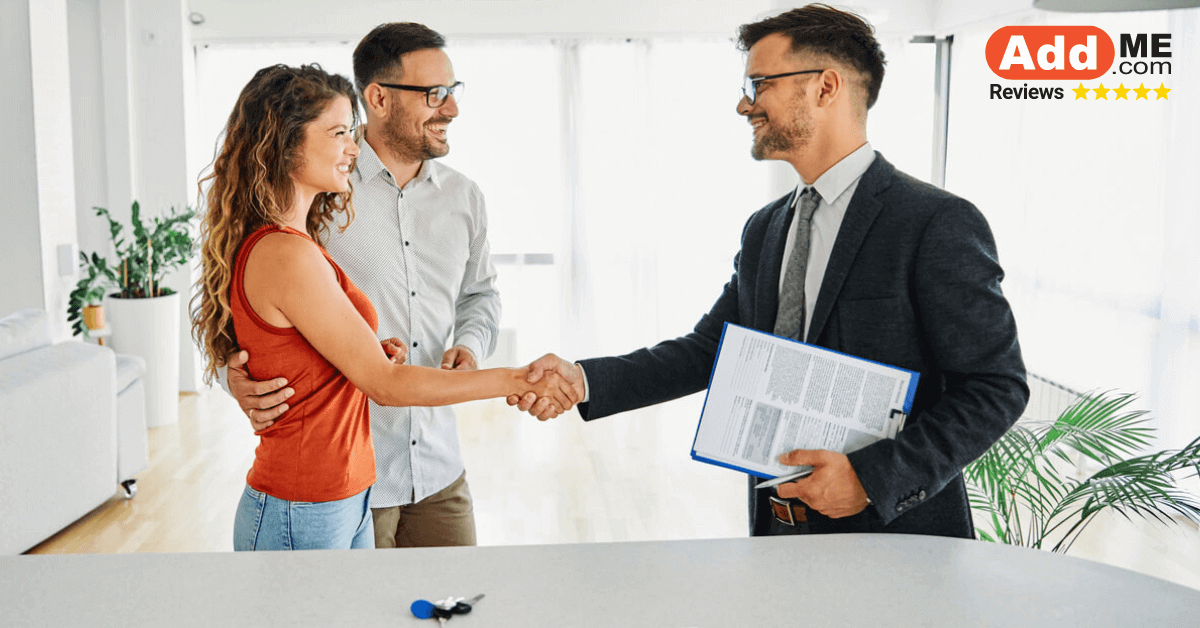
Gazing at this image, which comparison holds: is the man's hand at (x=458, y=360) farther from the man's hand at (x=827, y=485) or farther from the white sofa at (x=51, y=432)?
the white sofa at (x=51, y=432)

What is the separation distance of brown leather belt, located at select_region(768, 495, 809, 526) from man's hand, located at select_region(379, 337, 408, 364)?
824mm

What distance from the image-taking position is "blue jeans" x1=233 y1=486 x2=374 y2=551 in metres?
1.64

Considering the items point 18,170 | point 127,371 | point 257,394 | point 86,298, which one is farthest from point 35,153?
point 257,394

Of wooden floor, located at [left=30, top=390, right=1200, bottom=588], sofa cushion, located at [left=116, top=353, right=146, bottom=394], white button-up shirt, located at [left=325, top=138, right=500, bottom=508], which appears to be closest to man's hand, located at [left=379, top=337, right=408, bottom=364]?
white button-up shirt, located at [left=325, top=138, right=500, bottom=508]

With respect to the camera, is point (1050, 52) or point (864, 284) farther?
point (1050, 52)

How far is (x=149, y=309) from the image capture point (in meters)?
5.09

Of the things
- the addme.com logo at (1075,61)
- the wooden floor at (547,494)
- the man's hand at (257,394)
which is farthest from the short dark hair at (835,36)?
the addme.com logo at (1075,61)

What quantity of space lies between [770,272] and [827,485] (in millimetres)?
431

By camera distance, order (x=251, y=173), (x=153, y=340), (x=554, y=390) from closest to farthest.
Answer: (x=251, y=173) < (x=554, y=390) < (x=153, y=340)

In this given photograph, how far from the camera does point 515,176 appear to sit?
6.60 m

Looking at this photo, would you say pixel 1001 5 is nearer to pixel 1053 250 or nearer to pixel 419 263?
pixel 1053 250

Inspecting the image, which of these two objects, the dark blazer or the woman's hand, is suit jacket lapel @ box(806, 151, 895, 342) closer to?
the dark blazer

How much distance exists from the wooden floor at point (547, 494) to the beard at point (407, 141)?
1.80m

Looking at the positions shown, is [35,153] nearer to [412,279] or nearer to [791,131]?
[412,279]
